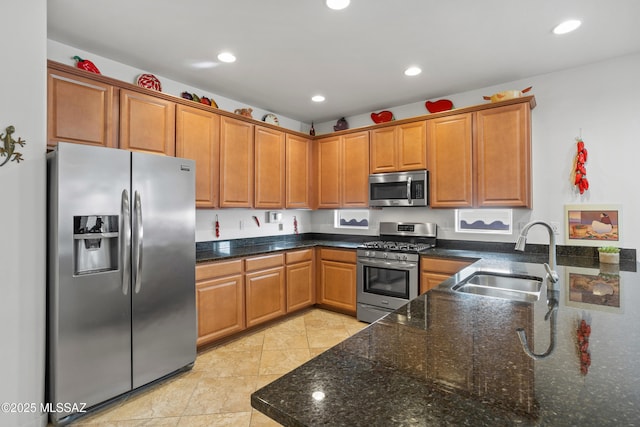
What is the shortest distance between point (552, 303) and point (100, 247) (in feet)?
8.60

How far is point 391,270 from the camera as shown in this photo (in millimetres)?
3523

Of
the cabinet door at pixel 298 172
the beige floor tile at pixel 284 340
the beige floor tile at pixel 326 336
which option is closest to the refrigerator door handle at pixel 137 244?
the beige floor tile at pixel 284 340

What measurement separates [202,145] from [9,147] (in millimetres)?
1489

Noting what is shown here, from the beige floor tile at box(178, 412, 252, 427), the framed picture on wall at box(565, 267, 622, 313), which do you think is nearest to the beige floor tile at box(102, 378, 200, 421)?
the beige floor tile at box(178, 412, 252, 427)

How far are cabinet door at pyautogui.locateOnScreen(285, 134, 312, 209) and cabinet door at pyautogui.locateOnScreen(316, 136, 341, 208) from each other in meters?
0.15

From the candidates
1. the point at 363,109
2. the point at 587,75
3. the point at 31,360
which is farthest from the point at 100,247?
the point at 587,75

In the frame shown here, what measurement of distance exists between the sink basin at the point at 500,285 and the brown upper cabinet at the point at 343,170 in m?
2.12

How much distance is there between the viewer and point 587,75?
294 cm

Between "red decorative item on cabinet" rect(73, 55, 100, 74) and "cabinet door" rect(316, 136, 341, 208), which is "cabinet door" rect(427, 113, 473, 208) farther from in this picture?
"red decorative item on cabinet" rect(73, 55, 100, 74)

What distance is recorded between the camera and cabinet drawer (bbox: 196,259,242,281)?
285 cm

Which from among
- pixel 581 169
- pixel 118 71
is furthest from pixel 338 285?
pixel 118 71

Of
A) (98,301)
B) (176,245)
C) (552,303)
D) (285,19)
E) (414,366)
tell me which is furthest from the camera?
(176,245)

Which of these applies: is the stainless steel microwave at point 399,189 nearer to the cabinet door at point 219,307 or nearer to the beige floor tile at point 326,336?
the beige floor tile at point 326,336

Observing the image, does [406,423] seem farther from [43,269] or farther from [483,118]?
[483,118]
